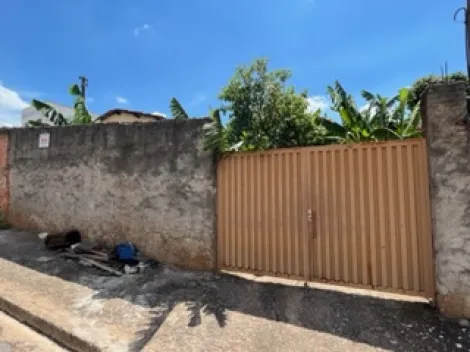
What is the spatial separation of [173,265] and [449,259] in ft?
12.5

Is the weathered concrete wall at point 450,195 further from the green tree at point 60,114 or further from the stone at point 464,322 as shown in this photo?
the green tree at point 60,114

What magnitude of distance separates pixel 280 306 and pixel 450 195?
7.45 feet

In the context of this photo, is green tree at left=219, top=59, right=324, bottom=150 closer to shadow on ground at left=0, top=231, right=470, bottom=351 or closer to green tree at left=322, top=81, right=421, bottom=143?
green tree at left=322, top=81, right=421, bottom=143

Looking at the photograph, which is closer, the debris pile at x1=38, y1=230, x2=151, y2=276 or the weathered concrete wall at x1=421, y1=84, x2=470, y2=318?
the weathered concrete wall at x1=421, y1=84, x2=470, y2=318

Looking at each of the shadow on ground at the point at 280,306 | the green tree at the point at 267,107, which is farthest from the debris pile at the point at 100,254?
the green tree at the point at 267,107

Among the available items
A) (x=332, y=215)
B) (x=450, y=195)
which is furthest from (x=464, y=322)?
(x=332, y=215)

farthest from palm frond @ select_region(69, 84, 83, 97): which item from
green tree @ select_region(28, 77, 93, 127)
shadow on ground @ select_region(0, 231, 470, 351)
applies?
shadow on ground @ select_region(0, 231, 470, 351)

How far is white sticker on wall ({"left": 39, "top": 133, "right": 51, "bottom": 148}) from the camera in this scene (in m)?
7.14

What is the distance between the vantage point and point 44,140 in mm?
7191

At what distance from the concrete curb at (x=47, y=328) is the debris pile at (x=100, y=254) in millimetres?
1274

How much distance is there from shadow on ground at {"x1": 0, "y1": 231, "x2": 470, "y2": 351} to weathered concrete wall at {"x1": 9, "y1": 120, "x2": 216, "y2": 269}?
0.62m

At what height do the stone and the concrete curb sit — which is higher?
the stone

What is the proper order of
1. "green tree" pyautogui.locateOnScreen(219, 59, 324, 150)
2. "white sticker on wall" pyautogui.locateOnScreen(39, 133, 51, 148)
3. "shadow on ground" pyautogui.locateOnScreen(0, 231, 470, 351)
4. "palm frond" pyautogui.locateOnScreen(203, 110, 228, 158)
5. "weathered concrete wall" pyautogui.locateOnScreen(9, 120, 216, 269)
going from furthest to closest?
"green tree" pyautogui.locateOnScreen(219, 59, 324, 150) → "white sticker on wall" pyautogui.locateOnScreen(39, 133, 51, 148) → "weathered concrete wall" pyautogui.locateOnScreen(9, 120, 216, 269) → "palm frond" pyautogui.locateOnScreen(203, 110, 228, 158) → "shadow on ground" pyautogui.locateOnScreen(0, 231, 470, 351)

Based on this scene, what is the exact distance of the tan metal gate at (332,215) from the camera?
3830 mm
